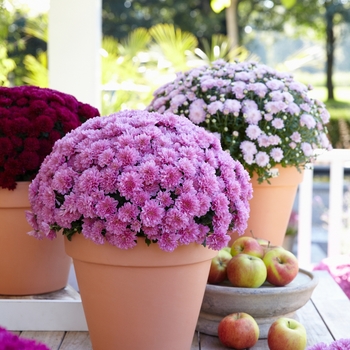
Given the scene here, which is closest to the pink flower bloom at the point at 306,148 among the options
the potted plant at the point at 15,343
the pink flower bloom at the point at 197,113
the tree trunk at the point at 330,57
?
the pink flower bloom at the point at 197,113

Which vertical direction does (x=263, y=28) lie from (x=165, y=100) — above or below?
above

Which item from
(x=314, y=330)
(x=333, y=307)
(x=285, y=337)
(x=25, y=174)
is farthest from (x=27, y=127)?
(x=333, y=307)

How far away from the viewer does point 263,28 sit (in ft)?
46.5

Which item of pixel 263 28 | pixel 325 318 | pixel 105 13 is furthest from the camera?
pixel 263 28

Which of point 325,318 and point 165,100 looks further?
point 165,100

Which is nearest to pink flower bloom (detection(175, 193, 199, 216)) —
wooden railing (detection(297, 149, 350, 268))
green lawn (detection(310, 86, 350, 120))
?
wooden railing (detection(297, 149, 350, 268))

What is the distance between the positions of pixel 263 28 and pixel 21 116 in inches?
526

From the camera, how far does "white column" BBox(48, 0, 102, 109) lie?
2414 mm

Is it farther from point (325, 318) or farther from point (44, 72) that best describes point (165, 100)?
point (44, 72)

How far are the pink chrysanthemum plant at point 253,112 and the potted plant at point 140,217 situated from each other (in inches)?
17.1

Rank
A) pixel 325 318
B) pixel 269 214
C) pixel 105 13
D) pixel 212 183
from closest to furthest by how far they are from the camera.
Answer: pixel 212 183
pixel 325 318
pixel 269 214
pixel 105 13

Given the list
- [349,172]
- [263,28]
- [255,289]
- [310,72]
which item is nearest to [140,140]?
[255,289]

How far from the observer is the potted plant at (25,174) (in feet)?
5.00

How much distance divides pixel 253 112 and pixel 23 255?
801 millimetres
